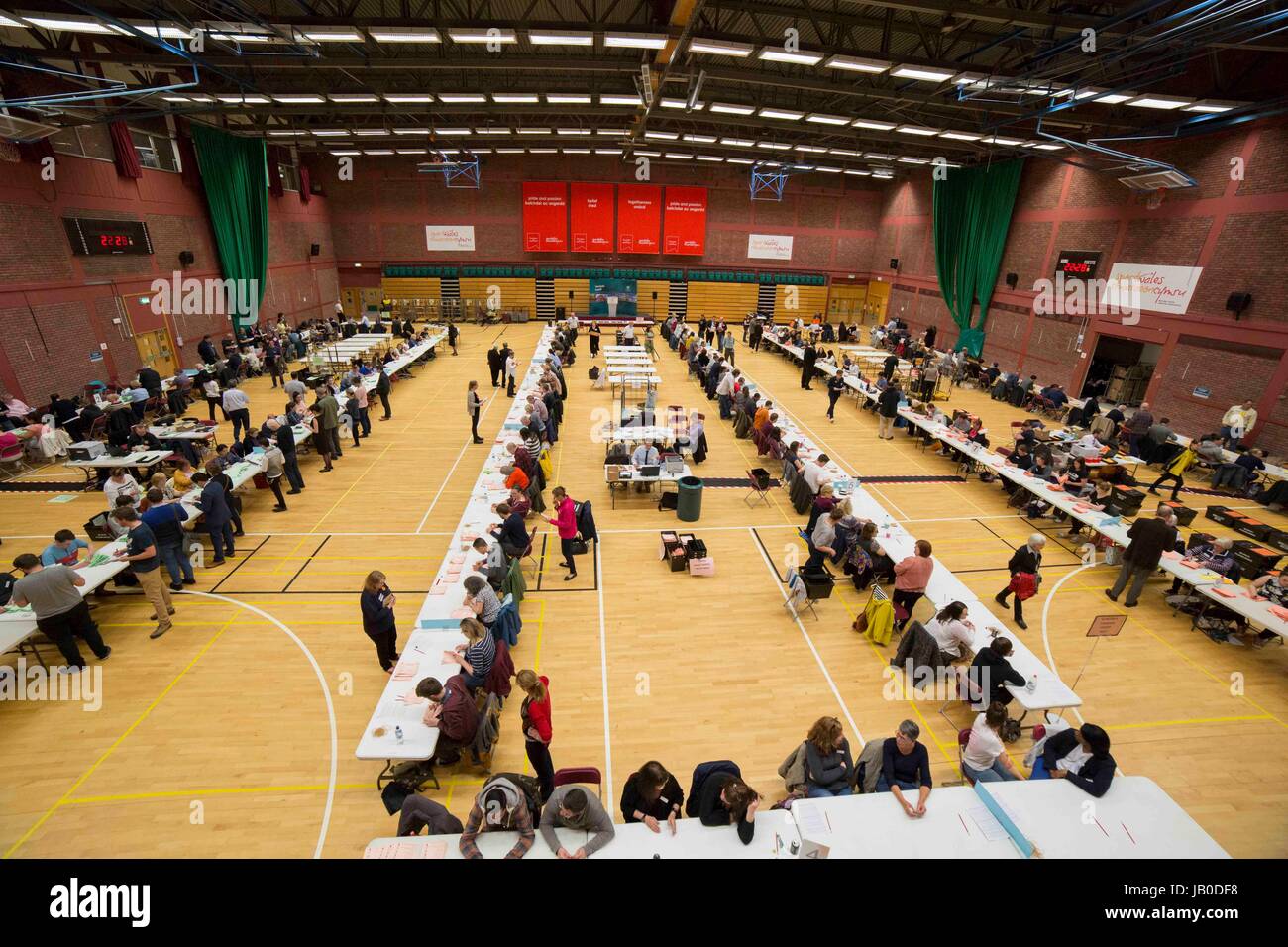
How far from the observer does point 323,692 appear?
22.7ft

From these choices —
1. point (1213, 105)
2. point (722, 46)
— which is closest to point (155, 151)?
point (722, 46)

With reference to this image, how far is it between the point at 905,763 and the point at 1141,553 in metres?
6.91

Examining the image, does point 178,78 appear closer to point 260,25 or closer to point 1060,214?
point 260,25

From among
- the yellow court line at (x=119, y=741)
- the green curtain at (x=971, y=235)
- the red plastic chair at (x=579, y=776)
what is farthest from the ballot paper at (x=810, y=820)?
the green curtain at (x=971, y=235)

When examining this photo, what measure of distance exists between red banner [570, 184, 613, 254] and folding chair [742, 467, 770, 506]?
84.9ft

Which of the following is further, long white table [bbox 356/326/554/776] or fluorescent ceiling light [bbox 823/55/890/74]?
fluorescent ceiling light [bbox 823/55/890/74]

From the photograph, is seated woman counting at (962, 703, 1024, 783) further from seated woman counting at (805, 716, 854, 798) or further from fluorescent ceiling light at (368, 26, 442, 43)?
fluorescent ceiling light at (368, 26, 442, 43)

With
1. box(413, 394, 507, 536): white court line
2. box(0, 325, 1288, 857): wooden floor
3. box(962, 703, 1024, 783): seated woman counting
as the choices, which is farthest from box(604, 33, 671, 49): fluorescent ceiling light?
box(962, 703, 1024, 783): seated woman counting

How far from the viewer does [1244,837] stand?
5441 mm

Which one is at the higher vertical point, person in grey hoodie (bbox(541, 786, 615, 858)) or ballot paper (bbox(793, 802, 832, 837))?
person in grey hoodie (bbox(541, 786, 615, 858))

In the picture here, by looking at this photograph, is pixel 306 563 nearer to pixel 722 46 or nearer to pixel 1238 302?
pixel 722 46

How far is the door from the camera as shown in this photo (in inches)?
712

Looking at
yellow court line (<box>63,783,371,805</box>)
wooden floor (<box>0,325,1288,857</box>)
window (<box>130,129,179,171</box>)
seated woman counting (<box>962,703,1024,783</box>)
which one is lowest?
yellow court line (<box>63,783,371,805</box>)

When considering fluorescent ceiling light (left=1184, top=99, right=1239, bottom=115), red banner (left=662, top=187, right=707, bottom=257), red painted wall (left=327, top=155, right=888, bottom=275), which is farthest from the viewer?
red banner (left=662, top=187, right=707, bottom=257)
